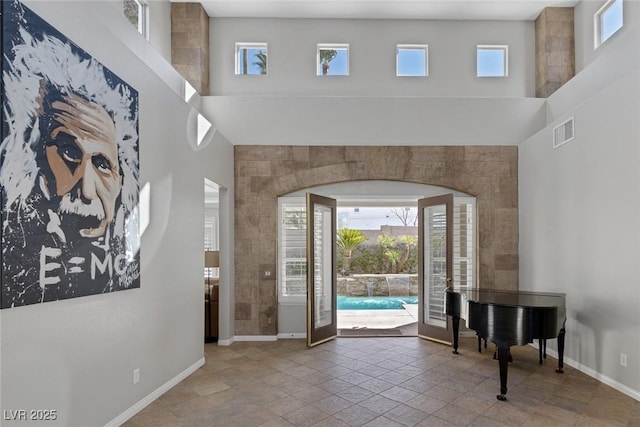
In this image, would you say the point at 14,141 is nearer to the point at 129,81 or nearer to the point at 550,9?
the point at 129,81

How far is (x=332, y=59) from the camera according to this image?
6.45 m

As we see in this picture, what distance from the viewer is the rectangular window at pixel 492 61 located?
253 inches

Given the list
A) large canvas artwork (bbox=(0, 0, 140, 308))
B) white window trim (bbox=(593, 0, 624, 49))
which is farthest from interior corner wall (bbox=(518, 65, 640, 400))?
large canvas artwork (bbox=(0, 0, 140, 308))

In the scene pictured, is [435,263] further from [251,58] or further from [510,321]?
[251,58]

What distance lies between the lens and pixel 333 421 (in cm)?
320

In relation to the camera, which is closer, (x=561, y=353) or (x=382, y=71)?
(x=561, y=353)

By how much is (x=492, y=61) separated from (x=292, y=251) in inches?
194

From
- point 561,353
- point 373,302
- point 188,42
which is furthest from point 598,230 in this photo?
point 373,302

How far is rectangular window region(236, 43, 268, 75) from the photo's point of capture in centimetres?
637

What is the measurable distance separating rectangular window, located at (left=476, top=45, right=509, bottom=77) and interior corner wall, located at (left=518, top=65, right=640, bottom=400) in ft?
5.80

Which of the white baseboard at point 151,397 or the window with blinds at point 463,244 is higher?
the window with blinds at point 463,244

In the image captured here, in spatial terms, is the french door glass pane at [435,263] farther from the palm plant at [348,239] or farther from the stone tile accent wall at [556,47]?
the palm plant at [348,239]

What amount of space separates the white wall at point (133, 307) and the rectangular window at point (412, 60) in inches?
136

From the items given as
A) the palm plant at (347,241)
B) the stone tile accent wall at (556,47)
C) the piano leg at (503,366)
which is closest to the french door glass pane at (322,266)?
the piano leg at (503,366)
